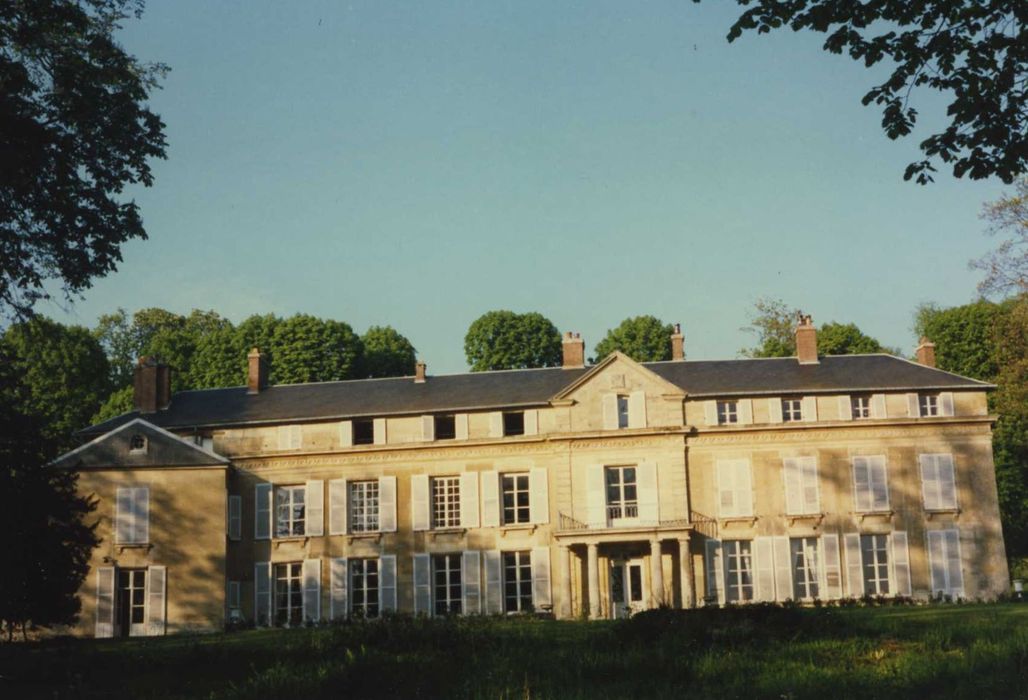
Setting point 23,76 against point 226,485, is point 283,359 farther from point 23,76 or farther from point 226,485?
point 23,76

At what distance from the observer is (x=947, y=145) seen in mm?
11992

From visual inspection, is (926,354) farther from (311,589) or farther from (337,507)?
(311,589)

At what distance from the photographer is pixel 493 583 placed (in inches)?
1431

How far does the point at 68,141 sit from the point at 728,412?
23.9 meters

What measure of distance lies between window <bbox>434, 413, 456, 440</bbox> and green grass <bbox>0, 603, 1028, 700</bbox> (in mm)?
17832

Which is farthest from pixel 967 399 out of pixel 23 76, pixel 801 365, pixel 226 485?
pixel 23 76

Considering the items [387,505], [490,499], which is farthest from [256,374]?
[490,499]

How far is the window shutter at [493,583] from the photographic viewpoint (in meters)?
36.1

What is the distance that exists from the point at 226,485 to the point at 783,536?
17044mm

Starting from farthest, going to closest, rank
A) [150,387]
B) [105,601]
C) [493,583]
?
[150,387]
[493,583]
[105,601]

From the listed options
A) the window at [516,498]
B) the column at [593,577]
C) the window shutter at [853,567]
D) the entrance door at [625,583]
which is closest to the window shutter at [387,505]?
the window at [516,498]

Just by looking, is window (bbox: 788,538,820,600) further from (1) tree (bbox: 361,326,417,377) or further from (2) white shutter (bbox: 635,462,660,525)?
(1) tree (bbox: 361,326,417,377)

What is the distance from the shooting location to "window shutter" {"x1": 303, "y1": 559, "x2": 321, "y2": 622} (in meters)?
36.6

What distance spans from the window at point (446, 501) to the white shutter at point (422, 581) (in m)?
1.14
